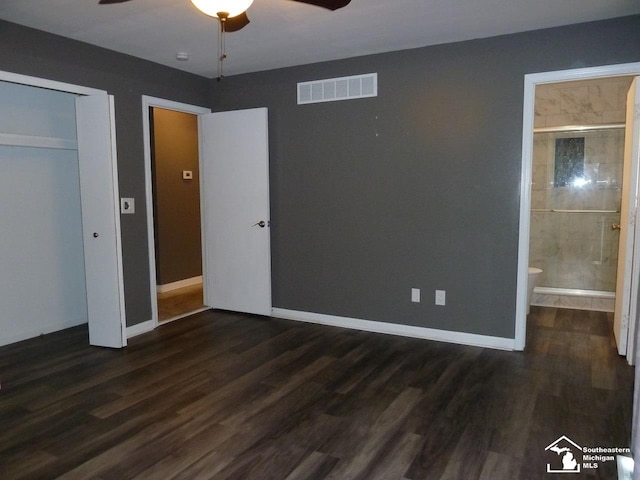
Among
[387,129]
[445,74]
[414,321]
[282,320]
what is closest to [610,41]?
[445,74]

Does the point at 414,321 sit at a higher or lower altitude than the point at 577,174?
lower

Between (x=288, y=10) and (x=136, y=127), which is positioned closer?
(x=288, y=10)

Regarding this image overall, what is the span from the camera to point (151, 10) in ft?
9.95

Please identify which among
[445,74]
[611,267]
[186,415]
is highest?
[445,74]

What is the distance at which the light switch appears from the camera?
4.05m

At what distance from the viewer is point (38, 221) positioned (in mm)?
4121

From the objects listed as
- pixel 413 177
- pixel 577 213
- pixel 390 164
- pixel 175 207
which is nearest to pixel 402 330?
pixel 413 177

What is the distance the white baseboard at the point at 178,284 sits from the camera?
19.2ft

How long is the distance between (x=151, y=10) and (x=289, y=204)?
6.92 feet

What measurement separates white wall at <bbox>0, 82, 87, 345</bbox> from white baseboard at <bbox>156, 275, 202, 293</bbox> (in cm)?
134

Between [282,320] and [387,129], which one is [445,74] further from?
[282,320]

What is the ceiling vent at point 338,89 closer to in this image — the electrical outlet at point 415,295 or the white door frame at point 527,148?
the white door frame at point 527,148

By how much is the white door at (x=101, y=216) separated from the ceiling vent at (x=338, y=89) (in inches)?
68.2

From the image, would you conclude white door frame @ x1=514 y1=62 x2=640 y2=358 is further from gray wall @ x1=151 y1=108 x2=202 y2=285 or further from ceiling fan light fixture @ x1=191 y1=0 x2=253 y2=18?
gray wall @ x1=151 y1=108 x2=202 y2=285
